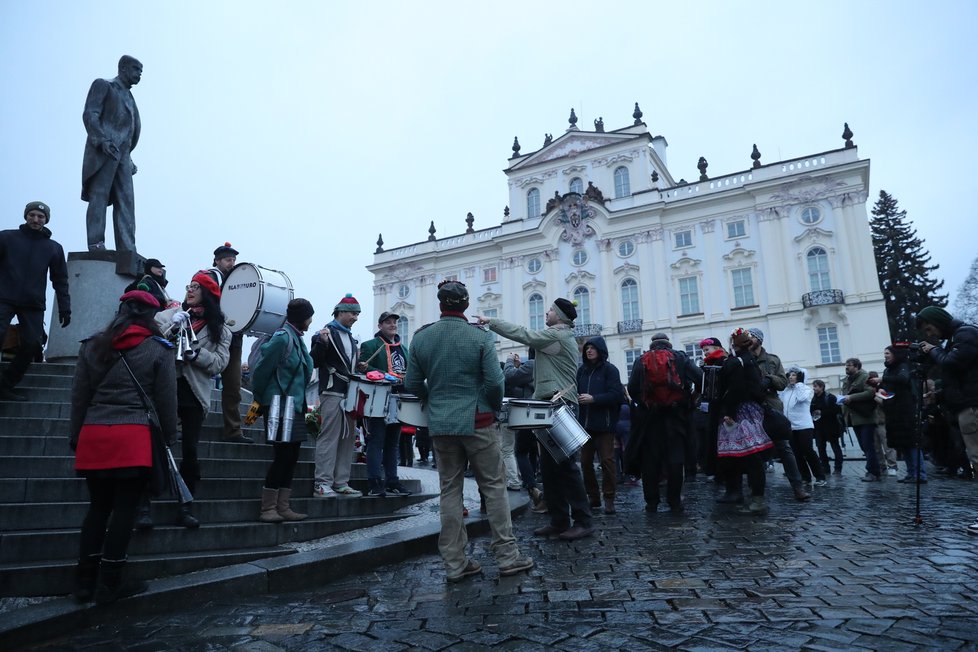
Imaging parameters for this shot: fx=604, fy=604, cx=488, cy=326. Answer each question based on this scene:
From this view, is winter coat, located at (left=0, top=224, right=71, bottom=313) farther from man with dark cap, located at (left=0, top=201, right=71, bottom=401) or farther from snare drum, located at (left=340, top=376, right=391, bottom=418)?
snare drum, located at (left=340, top=376, right=391, bottom=418)

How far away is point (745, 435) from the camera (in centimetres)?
637

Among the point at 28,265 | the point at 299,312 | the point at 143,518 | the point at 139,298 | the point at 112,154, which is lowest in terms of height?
the point at 143,518

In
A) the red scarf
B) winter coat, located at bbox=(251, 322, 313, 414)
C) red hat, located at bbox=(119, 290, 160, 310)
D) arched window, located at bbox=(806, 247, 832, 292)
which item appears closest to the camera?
the red scarf

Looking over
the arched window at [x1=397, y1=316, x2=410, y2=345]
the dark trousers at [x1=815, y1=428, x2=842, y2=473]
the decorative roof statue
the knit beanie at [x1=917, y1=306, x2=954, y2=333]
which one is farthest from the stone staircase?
the arched window at [x1=397, y1=316, x2=410, y2=345]

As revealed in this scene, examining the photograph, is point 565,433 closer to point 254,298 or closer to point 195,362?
point 195,362

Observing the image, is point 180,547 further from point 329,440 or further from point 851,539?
point 851,539

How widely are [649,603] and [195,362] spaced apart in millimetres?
3746

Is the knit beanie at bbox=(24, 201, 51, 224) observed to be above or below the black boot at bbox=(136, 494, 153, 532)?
above

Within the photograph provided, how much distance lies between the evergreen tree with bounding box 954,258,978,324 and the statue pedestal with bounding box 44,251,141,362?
143 feet

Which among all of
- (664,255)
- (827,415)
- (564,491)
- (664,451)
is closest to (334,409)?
(564,491)

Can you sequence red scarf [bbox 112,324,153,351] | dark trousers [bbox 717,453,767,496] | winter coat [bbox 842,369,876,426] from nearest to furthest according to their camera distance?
red scarf [bbox 112,324,153,351]
dark trousers [bbox 717,453,767,496]
winter coat [bbox 842,369,876,426]

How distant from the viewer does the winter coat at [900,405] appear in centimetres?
854

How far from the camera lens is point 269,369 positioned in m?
5.10

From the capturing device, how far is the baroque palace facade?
30.0 metres
